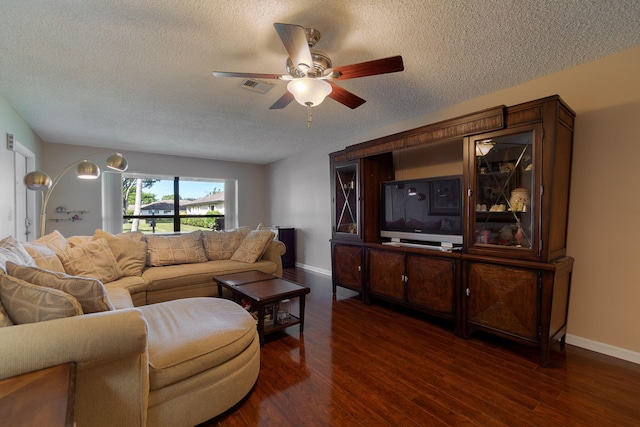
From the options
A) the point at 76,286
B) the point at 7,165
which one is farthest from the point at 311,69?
the point at 7,165

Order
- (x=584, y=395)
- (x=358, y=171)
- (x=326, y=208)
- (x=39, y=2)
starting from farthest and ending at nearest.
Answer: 1. (x=326, y=208)
2. (x=358, y=171)
3. (x=584, y=395)
4. (x=39, y=2)

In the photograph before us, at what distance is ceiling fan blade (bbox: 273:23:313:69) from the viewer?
55.6 inches

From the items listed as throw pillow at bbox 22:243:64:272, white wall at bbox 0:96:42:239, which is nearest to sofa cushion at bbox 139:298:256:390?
throw pillow at bbox 22:243:64:272

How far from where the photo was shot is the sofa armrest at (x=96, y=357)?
100 centimetres

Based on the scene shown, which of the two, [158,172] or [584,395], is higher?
[158,172]

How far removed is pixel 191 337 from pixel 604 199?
3.18m

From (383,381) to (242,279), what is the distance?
170 centimetres

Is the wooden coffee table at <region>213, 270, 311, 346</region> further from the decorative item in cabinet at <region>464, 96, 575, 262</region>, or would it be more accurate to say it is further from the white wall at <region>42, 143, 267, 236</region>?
the white wall at <region>42, 143, 267, 236</region>

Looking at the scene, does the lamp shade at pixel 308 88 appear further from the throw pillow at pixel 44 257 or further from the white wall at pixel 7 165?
the white wall at pixel 7 165

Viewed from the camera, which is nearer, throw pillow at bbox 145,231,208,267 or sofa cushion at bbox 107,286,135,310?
sofa cushion at bbox 107,286,135,310

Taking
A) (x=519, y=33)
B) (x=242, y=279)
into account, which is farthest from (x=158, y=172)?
(x=519, y=33)

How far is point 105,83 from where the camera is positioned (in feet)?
8.40

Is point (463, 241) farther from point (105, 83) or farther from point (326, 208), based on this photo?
point (105, 83)

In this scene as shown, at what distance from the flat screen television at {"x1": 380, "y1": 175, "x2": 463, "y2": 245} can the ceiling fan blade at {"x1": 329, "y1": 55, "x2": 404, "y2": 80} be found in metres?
1.50
